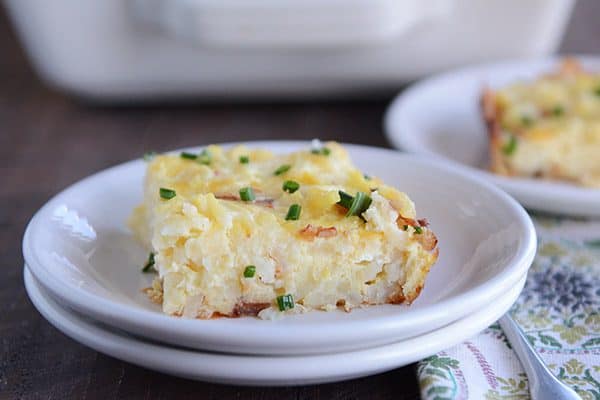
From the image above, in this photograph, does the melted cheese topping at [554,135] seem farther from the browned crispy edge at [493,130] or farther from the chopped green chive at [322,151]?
the chopped green chive at [322,151]

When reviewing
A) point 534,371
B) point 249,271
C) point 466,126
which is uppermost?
point 249,271

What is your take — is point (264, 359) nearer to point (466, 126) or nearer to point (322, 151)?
point (322, 151)

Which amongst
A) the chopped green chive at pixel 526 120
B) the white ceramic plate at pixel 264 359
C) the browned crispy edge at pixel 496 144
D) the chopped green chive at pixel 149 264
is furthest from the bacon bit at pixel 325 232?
the chopped green chive at pixel 526 120

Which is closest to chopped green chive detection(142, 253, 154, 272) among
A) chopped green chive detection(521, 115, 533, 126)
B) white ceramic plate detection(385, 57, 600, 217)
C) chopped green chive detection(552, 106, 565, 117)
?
white ceramic plate detection(385, 57, 600, 217)

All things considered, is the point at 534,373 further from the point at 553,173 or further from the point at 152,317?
the point at 553,173

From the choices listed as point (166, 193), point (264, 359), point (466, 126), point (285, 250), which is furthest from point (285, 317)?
point (466, 126)

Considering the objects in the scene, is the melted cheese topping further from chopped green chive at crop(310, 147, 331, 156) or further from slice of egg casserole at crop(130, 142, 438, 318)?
slice of egg casserole at crop(130, 142, 438, 318)

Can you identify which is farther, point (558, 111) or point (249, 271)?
point (558, 111)
